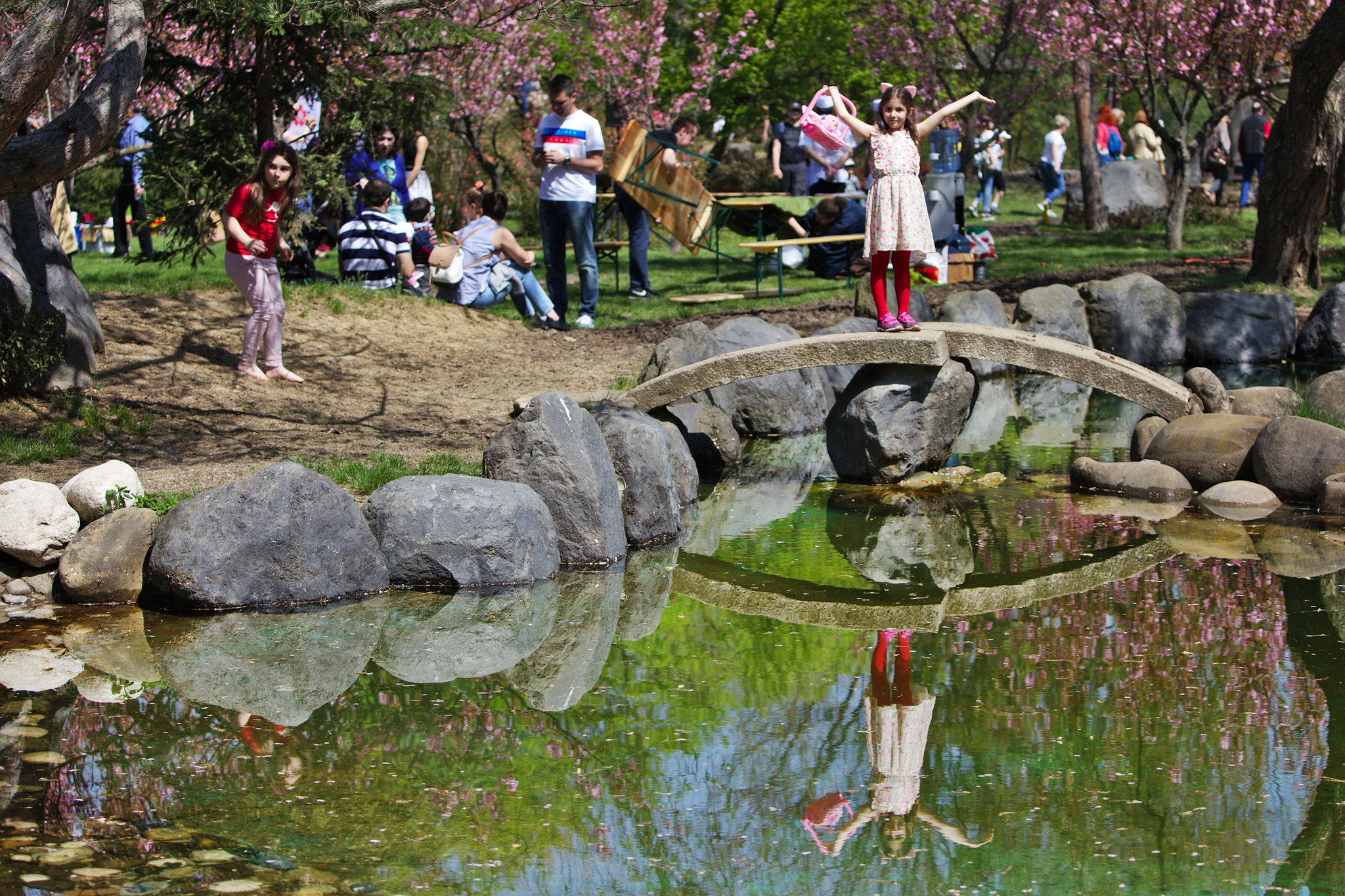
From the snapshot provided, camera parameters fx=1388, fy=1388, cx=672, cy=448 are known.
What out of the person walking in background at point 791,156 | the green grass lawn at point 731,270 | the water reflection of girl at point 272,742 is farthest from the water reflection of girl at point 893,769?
the person walking in background at point 791,156

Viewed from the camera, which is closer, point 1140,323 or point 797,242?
point 1140,323

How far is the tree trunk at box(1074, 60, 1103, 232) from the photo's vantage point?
70.9ft

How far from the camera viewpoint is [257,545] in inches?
241

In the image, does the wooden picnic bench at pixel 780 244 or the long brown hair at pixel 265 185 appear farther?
the wooden picnic bench at pixel 780 244

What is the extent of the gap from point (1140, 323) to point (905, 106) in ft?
18.4

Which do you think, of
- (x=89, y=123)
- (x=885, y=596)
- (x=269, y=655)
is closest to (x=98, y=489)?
(x=269, y=655)

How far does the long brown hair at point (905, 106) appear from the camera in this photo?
846 cm

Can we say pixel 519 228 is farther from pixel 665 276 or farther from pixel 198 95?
pixel 198 95

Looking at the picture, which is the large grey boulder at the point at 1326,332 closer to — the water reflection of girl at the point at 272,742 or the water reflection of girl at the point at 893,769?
the water reflection of girl at the point at 893,769

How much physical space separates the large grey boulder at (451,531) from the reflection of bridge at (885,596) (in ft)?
2.80

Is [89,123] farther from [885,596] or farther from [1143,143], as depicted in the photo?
Answer: [1143,143]

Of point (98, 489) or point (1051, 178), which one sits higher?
point (1051, 178)

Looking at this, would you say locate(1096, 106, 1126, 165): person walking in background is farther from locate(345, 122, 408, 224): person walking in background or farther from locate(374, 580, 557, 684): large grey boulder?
locate(374, 580, 557, 684): large grey boulder

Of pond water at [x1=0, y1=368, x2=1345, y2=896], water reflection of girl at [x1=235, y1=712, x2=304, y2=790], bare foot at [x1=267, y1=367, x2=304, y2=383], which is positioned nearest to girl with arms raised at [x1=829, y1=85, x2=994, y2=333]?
pond water at [x1=0, y1=368, x2=1345, y2=896]
